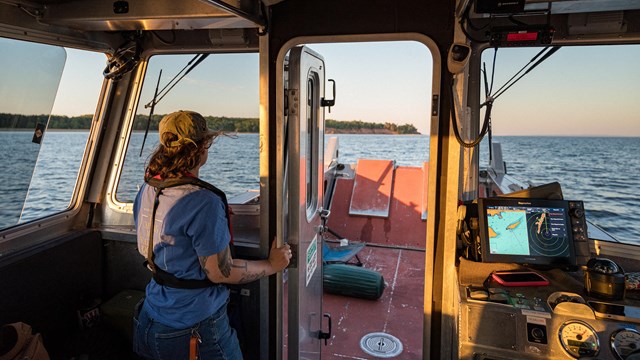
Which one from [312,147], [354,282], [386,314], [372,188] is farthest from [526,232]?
[372,188]

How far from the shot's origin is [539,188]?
1.98 metres

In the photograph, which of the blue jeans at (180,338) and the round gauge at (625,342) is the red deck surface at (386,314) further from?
the round gauge at (625,342)

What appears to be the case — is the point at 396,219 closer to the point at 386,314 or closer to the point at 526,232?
the point at 386,314

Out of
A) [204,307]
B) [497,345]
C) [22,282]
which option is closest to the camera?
[497,345]

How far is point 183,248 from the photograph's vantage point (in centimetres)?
162

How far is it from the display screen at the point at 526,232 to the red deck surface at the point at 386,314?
1598 millimetres

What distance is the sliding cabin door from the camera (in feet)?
6.91

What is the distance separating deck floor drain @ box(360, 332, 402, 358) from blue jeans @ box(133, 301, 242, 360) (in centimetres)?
163

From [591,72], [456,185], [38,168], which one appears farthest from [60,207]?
[591,72]

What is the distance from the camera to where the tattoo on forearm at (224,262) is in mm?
1613

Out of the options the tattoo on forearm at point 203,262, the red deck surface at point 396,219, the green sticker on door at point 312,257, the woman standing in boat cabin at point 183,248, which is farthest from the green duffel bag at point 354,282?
the tattoo on forearm at point 203,262

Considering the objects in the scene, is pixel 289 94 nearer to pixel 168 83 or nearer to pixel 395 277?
pixel 168 83

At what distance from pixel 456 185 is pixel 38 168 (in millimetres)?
2579

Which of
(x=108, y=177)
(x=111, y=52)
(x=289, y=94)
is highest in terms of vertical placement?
(x=111, y=52)
